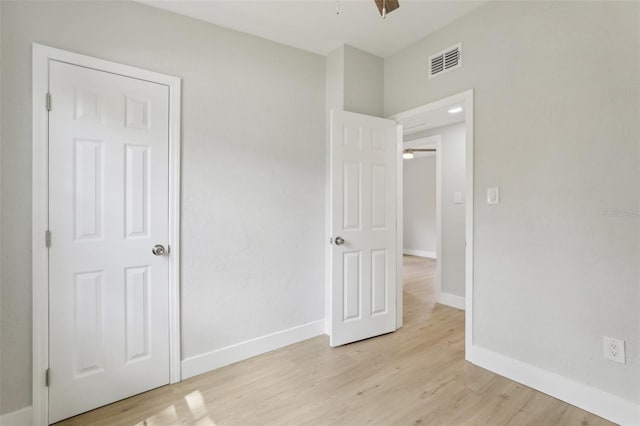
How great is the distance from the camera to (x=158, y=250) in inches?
83.2

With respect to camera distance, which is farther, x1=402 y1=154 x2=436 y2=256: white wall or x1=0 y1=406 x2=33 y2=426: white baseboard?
x1=402 y1=154 x2=436 y2=256: white wall

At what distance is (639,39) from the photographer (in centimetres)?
162

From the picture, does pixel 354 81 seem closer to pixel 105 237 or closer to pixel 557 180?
pixel 557 180

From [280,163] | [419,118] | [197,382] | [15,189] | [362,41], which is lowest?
[197,382]

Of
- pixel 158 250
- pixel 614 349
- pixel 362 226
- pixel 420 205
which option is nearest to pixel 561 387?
pixel 614 349

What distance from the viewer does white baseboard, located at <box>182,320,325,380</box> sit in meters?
2.27

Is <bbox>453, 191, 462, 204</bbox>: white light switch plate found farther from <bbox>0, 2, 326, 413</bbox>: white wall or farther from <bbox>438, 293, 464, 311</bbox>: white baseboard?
<bbox>0, 2, 326, 413</bbox>: white wall

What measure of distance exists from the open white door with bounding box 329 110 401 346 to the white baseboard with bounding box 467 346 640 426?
90cm

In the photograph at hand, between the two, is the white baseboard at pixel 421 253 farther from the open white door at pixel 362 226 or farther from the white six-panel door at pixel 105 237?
the white six-panel door at pixel 105 237

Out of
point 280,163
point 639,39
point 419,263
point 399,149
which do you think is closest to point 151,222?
point 280,163

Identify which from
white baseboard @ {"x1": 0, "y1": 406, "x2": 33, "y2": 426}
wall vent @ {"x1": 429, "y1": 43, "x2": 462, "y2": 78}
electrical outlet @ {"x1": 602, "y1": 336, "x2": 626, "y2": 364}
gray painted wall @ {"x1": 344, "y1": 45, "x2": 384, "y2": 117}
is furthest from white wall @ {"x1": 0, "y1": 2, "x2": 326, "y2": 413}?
electrical outlet @ {"x1": 602, "y1": 336, "x2": 626, "y2": 364}

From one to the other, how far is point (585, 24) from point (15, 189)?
3.55 m

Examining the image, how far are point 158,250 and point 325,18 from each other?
2.22m

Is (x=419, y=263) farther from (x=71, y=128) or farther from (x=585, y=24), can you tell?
(x=71, y=128)
